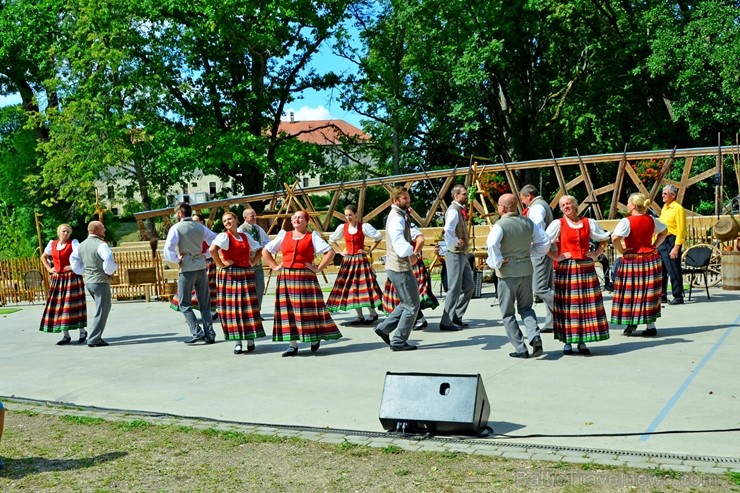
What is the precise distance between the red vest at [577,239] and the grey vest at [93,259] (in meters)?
5.91

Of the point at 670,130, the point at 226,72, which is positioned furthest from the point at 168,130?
the point at 670,130

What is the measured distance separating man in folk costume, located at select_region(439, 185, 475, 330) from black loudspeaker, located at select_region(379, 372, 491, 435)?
15.4 ft

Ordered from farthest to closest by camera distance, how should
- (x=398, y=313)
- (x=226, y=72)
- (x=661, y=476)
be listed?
(x=226, y=72)
(x=398, y=313)
(x=661, y=476)

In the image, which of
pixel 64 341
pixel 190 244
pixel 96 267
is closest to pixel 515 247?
pixel 190 244

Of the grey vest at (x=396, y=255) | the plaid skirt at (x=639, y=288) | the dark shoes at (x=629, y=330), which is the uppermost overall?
the grey vest at (x=396, y=255)

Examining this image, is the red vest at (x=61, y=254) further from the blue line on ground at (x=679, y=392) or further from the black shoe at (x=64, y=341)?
the blue line on ground at (x=679, y=392)

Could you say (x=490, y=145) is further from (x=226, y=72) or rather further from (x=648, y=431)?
(x=648, y=431)

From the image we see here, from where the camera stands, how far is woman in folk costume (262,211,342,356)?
9.42 metres

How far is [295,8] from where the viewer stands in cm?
2981

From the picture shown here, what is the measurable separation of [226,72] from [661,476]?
27875 mm

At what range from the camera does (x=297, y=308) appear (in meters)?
9.42

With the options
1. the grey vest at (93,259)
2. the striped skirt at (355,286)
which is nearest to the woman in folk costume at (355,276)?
the striped skirt at (355,286)

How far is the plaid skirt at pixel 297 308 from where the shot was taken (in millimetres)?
9422

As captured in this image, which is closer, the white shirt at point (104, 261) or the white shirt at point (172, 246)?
the white shirt at point (172, 246)
